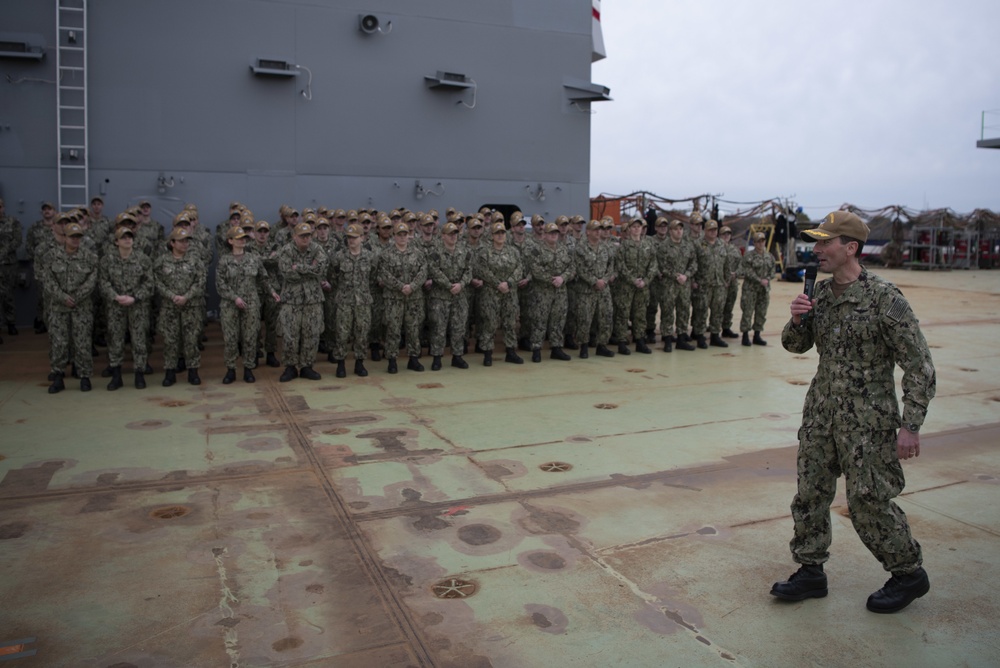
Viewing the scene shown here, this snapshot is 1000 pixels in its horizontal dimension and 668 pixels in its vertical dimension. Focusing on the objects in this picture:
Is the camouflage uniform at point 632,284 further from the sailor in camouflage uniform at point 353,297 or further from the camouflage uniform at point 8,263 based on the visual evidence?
the camouflage uniform at point 8,263

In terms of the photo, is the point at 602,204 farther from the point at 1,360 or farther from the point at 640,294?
the point at 1,360

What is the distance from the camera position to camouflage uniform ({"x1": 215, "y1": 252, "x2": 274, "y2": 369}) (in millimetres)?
8008

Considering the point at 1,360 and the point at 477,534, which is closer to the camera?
the point at 477,534

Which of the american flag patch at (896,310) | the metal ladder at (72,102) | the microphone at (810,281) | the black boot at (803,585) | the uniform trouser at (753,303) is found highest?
the metal ladder at (72,102)

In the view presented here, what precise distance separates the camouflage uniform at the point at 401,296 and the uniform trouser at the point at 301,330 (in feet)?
2.53

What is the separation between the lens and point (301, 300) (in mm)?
8195

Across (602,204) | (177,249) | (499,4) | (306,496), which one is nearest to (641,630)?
(306,496)

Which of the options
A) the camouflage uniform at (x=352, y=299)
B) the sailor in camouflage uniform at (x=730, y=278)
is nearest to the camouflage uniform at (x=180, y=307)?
the camouflage uniform at (x=352, y=299)

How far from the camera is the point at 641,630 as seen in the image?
3.22m

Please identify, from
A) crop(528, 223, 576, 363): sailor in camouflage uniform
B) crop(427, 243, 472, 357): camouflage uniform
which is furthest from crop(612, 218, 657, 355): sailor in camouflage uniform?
crop(427, 243, 472, 357): camouflage uniform

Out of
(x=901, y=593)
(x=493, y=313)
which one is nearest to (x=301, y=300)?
(x=493, y=313)

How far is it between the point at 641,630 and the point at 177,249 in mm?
6233

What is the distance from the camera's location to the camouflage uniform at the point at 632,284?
32.7 feet

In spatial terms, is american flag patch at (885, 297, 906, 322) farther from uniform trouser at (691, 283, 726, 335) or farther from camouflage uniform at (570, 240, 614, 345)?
uniform trouser at (691, 283, 726, 335)
